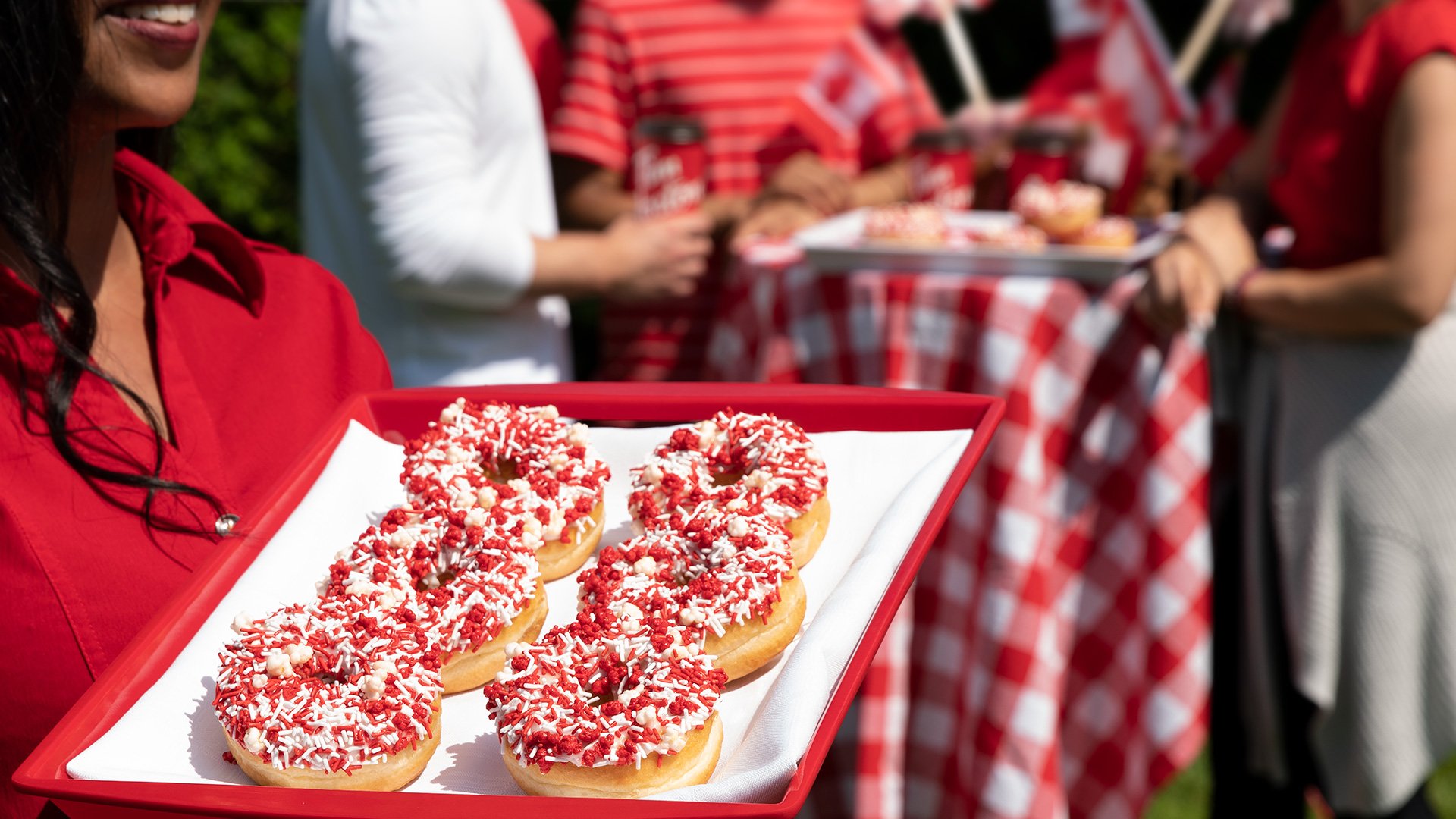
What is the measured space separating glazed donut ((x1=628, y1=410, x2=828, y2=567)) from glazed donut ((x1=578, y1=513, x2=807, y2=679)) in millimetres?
30

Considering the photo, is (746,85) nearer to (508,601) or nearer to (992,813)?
(992,813)

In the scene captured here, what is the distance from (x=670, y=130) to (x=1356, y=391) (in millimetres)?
1536

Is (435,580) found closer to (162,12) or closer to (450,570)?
(450,570)

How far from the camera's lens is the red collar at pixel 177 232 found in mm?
1536

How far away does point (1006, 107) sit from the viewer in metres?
3.46

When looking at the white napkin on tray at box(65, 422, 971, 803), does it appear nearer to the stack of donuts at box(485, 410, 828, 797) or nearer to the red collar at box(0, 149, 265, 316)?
the stack of donuts at box(485, 410, 828, 797)

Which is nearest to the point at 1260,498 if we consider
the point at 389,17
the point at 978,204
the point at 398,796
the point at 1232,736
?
the point at 1232,736

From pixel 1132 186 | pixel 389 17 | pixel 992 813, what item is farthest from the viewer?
pixel 1132 186

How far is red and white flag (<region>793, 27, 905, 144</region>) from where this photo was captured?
3402 millimetres

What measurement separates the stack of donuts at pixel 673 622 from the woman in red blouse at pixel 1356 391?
1.41 metres

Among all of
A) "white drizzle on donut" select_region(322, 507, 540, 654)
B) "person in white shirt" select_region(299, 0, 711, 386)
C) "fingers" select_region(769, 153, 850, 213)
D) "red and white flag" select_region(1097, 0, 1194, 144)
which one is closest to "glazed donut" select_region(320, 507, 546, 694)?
"white drizzle on donut" select_region(322, 507, 540, 654)

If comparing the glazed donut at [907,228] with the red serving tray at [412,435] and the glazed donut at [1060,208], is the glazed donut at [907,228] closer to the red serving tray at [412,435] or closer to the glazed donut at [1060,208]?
the glazed donut at [1060,208]

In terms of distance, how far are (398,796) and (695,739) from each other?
289 millimetres

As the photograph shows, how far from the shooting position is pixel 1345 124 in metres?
2.52
